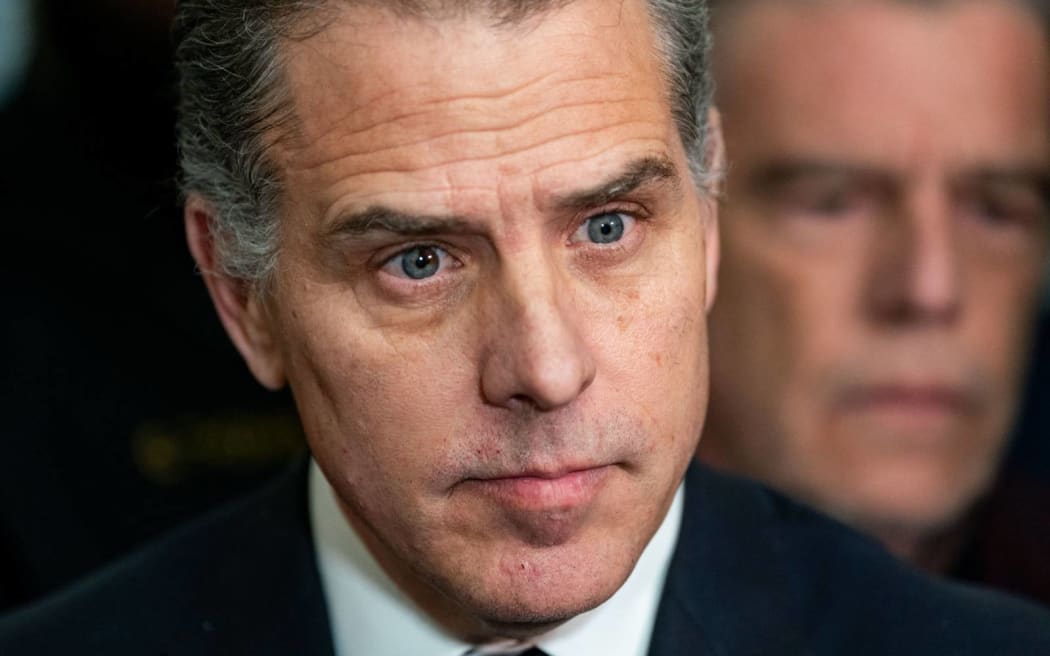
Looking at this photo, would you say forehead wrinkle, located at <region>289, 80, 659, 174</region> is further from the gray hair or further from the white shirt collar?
the white shirt collar

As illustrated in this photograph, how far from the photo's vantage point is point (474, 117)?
2.42m

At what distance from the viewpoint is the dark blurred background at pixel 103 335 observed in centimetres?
399

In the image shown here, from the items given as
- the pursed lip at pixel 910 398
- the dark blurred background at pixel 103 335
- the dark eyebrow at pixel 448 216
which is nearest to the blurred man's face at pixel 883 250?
the pursed lip at pixel 910 398

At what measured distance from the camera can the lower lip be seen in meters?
2.45

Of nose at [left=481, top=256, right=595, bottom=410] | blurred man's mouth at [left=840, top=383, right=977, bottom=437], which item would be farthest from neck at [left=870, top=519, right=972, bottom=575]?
nose at [left=481, top=256, right=595, bottom=410]

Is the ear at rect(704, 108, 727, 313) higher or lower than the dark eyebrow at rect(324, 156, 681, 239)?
lower

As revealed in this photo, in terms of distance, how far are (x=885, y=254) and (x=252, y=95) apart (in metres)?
1.72

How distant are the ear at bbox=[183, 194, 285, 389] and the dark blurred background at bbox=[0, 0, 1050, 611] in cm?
124

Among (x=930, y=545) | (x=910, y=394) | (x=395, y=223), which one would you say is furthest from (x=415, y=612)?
(x=930, y=545)

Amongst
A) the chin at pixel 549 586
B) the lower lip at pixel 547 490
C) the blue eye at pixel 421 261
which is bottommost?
the chin at pixel 549 586

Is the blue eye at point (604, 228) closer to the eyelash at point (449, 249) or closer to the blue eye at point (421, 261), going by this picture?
the eyelash at point (449, 249)

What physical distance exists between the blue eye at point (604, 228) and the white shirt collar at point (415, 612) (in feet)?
1.66

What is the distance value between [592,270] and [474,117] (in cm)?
27

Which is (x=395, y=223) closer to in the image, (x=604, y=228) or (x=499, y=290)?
(x=499, y=290)
